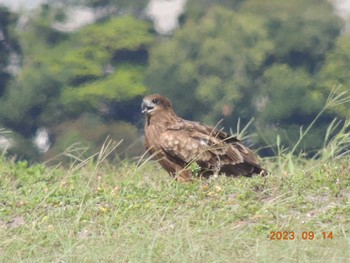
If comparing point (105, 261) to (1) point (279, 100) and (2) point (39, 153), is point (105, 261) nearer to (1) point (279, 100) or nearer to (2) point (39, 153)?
(2) point (39, 153)

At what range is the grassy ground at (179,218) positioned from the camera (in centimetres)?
667

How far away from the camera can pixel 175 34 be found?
1928 cm

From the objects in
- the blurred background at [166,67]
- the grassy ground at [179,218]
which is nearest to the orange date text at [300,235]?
the grassy ground at [179,218]

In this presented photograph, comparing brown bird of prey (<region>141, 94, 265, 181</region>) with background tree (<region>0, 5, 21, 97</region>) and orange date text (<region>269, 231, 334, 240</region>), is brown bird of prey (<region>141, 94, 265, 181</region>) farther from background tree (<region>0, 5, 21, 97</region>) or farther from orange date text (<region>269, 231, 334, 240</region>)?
background tree (<region>0, 5, 21, 97</region>)

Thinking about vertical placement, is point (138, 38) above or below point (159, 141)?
below

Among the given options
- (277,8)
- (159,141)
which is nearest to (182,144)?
(159,141)

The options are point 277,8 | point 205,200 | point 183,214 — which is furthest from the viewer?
point 277,8

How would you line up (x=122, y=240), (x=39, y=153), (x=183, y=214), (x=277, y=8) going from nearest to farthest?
(x=122, y=240) → (x=183, y=214) → (x=39, y=153) → (x=277, y=8)

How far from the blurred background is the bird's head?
17.7ft

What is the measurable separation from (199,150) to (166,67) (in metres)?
8.39

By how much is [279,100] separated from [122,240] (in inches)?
417

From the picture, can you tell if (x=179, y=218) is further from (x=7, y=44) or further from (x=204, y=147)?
(x=7, y=44)

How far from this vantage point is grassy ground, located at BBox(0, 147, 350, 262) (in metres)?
6.67

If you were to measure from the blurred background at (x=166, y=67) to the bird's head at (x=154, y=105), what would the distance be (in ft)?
17.7
